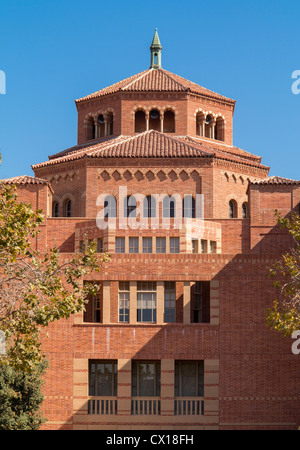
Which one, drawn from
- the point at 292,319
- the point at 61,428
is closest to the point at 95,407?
the point at 61,428

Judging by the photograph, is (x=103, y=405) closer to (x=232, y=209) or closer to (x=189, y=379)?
(x=189, y=379)

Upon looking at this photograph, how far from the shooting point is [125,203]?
50156mm

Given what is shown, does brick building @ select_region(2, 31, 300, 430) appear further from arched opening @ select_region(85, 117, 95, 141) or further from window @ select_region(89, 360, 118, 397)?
arched opening @ select_region(85, 117, 95, 141)

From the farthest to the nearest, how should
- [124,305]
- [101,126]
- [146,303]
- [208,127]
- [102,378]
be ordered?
[101,126] → [208,127] → [124,305] → [146,303] → [102,378]

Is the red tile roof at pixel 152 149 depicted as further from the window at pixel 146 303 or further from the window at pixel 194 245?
the window at pixel 146 303

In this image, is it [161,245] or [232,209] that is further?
[232,209]

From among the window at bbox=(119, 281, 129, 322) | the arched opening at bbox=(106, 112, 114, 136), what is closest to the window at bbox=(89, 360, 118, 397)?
the window at bbox=(119, 281, 129, 322)

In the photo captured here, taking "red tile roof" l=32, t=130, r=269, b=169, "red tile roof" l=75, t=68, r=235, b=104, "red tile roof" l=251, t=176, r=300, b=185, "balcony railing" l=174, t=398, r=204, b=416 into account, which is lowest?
"balcony railing" l=174, t=398, r=204, b=416

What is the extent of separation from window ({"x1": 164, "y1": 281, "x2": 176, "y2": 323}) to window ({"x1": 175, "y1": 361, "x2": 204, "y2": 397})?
2132 millimetres

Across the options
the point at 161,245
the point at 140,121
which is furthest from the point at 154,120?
the point at 161,245

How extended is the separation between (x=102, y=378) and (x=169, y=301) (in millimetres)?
4818

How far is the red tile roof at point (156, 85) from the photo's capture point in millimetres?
55812

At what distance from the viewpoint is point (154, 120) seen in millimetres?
56281

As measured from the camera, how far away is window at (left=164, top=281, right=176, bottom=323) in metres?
42.2
